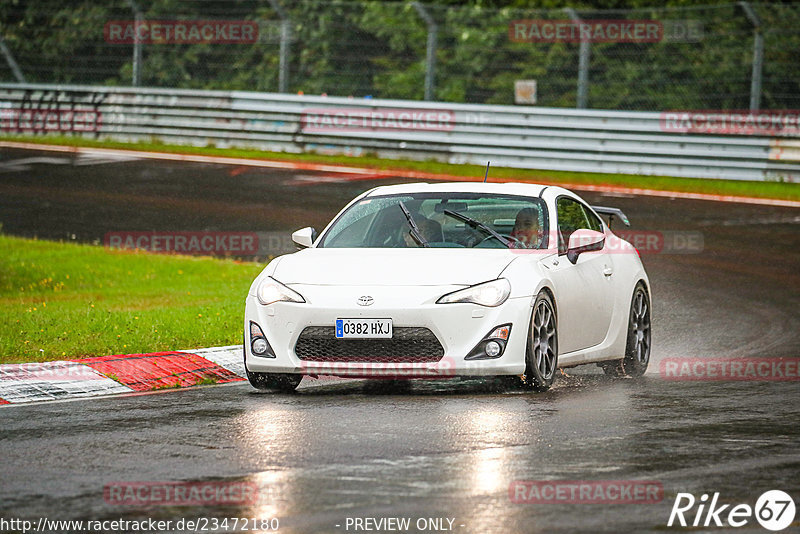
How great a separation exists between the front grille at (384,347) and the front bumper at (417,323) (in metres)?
0.02

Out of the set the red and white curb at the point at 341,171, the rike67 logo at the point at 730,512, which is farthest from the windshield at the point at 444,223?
the red and white curb at the point at 341,171

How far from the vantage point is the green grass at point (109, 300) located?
→ 11547 mm

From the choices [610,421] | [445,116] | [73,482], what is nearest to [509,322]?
[610,421]

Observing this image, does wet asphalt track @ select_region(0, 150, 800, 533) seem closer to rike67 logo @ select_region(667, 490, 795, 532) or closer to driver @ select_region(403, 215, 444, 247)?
rike67 logo @ select_region(667, 490, 795, 532)

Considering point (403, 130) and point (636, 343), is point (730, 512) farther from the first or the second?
point (403, 130)

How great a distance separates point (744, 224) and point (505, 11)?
8.26 meters

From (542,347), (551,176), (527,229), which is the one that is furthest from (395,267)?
(551,176)

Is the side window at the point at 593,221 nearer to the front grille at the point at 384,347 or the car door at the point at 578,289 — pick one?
the car door at the point at 578,289

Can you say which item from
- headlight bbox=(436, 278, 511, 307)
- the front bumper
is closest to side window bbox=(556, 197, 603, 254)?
headlight bbox=(436, 278, 511, 307)

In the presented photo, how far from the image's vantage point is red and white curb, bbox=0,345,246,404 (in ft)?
32.3

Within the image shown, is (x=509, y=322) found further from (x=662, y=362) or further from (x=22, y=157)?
(x=22, y=157)

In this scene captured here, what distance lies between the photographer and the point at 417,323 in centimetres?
929

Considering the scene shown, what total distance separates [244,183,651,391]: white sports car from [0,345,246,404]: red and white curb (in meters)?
0.89

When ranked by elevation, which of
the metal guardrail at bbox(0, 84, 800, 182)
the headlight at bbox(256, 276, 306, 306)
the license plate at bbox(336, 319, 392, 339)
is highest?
the headlight at bbox(256, 276, 306, 306)
